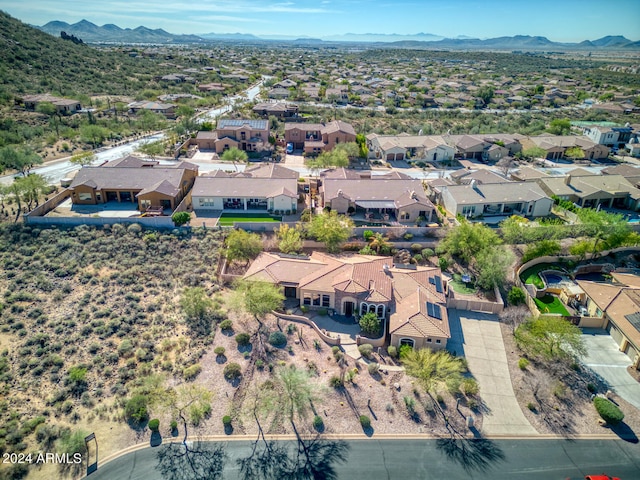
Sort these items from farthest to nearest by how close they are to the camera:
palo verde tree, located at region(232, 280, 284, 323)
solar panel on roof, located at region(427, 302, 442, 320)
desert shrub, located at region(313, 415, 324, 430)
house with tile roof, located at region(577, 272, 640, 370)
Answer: solar panel on roof, located at region(427, 302, 442, 320)
palo verde tree, located at region(232, 280, 284, 323)
house with tile roof, located at region(577, 272, 640, 370)
desert shrub, located at region(313, 415, 324, 430)

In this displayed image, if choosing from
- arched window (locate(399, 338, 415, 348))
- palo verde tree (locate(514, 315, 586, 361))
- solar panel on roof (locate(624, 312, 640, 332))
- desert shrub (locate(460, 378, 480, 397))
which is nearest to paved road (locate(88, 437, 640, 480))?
desert shrub (locate(460, 378, 480, 397))

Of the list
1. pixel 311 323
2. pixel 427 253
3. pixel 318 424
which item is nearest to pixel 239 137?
pixel 427 253

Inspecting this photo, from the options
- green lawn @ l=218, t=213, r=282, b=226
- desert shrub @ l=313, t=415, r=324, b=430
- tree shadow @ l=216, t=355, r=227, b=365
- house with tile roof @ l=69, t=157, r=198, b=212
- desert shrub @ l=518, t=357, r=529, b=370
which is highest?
house with tile roof @ l=69, t=157, r=198, b=212

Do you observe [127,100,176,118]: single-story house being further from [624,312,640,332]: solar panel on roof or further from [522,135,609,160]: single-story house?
[624,312,640,332]: solar panel on roof

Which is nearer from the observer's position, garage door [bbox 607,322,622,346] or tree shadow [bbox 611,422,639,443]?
tree shadow [bbox 611,422,639,443]

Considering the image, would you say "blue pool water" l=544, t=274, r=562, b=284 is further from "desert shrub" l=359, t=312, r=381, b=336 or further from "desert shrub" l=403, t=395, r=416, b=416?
"desert shrub" l=403, t=395, r=416, b=416

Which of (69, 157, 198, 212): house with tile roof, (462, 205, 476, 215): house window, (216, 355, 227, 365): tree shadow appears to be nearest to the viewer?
(216, 355, 227, 365): tree shadow

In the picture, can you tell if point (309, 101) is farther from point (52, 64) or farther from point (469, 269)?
point (469, 269)

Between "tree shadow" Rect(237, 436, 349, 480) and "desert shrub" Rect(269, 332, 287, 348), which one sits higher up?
"desert shrub" Rect(269, 332, 287, 348)
